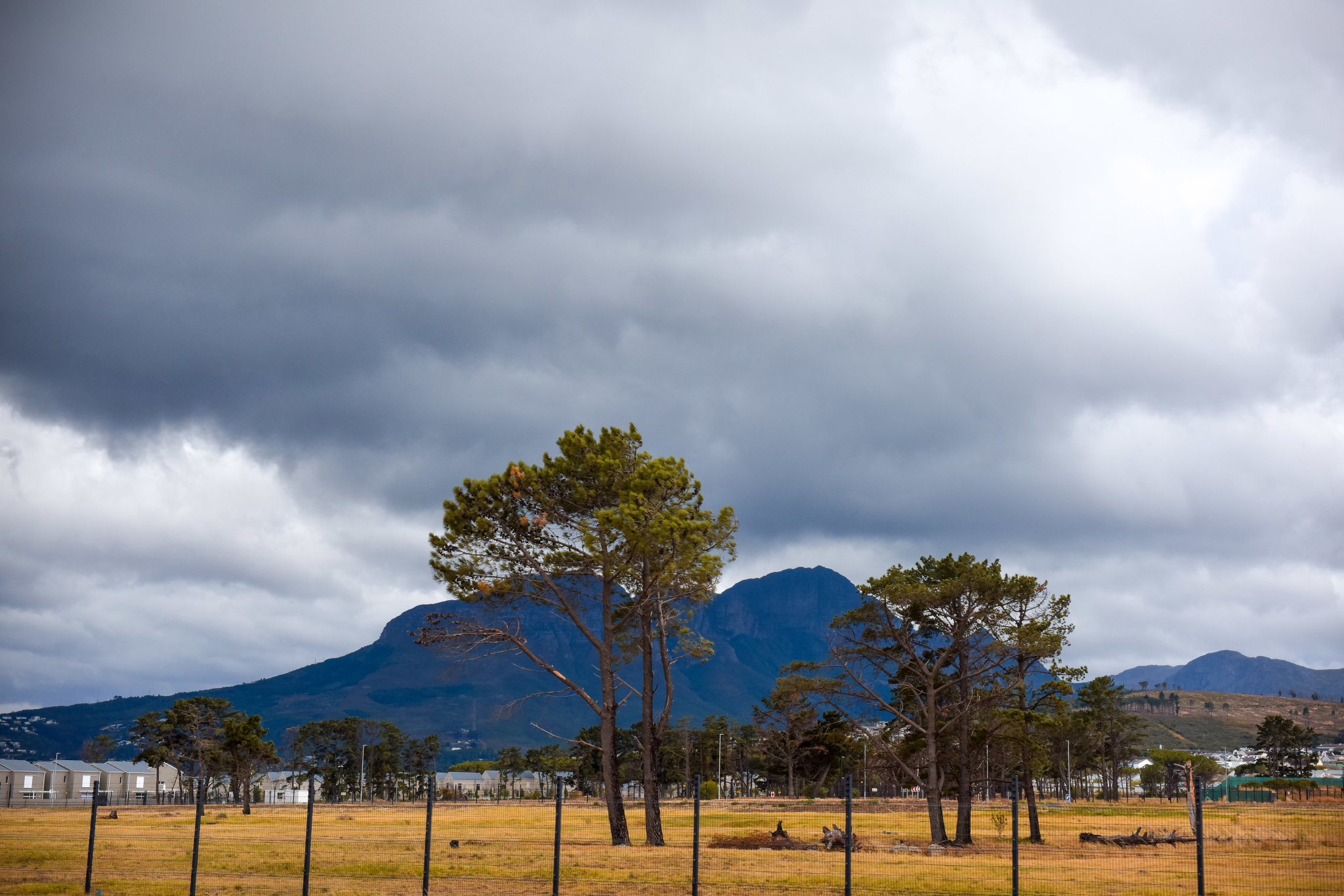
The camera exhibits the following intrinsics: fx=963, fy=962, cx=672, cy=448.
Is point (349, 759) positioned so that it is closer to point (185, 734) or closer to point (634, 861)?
point (185, 734)

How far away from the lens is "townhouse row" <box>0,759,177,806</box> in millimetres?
109812

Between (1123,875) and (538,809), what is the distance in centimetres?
4666

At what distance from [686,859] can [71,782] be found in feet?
396

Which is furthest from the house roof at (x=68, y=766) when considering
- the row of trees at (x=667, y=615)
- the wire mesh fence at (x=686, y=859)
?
the row of trees at (x=667, y=615)

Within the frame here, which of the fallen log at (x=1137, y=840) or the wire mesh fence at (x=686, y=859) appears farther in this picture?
the fallen log at (x=1137, y=840)

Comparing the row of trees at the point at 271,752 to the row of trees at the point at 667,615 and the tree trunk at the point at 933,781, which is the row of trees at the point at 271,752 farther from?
the tree trunk at the point at 933,781

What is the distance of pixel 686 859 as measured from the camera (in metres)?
29.2

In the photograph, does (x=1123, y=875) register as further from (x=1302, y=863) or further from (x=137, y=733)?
(x=137, y=733)

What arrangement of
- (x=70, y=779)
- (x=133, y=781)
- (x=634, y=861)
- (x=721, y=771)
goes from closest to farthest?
1. (x=634, y=861)
2. (x=721, y=771)
3. (x=70, y=779)
4. (x=133, y=781)

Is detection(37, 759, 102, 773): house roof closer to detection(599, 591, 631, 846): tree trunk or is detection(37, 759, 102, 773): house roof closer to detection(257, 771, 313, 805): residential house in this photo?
detection(257, 771, 313, 805): residential house

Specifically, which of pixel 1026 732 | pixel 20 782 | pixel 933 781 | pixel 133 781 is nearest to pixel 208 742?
pixel 20 782

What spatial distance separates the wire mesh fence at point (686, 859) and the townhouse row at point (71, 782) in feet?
230

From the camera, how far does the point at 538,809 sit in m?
66.2

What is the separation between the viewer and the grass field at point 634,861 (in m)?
21.8
